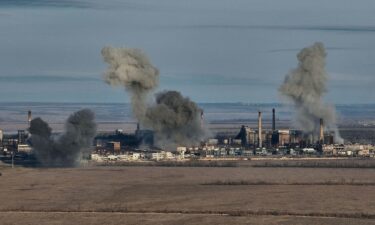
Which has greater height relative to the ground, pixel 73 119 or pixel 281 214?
pixel 73 119

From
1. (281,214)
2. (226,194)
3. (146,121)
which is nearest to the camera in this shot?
(281,214)

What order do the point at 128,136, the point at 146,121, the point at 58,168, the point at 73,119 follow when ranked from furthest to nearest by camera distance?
the point at 128,136 < the point at 146,121 < the point at 73,119 < the point at 58,168

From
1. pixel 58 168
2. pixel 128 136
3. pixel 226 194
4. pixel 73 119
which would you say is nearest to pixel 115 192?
pixel 226 194

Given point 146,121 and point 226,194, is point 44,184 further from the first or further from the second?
point 146,121

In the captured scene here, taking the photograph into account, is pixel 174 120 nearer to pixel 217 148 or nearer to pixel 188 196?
pixel 217 148

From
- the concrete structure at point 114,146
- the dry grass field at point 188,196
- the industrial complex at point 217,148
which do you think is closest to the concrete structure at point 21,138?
the industrial complex at point 217,148

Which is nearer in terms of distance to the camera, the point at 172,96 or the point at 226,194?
the point at 226,194

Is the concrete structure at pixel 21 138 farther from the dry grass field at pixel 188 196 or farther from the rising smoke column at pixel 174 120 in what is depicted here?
the dry grass field at pixel 188 196
